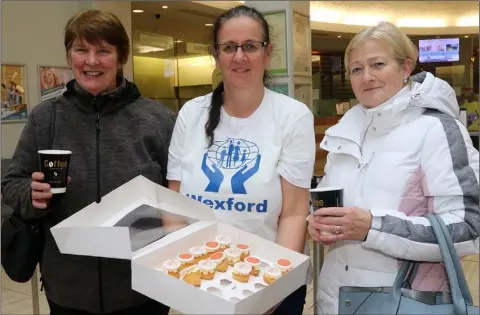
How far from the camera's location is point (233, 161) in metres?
1.64

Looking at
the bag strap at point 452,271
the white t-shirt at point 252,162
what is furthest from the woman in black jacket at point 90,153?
the bag strap at point 452,271

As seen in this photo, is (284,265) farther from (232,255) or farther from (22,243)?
(22,243)

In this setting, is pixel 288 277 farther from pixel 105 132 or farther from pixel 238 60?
pixel 105 132

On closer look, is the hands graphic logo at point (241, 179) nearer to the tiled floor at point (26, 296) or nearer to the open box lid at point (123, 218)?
the open box lid at point (123, 218)

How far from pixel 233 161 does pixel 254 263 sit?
40 cm

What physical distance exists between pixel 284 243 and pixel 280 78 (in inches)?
143

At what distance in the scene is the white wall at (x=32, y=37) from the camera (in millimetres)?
5422

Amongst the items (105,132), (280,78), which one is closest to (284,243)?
(105,132)

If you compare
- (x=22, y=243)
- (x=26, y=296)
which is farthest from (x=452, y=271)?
(x=26, y=296)

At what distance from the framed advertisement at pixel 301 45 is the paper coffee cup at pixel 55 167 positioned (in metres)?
3.83

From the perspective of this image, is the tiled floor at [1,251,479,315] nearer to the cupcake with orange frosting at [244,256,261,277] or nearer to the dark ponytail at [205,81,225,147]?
the dark ponytail at [205,81,225,147]

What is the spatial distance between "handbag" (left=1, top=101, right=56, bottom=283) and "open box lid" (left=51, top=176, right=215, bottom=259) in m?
0.47

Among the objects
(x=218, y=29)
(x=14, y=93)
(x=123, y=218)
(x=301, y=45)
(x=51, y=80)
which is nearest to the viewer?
(x=123, y=218)

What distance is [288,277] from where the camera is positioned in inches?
51.9
